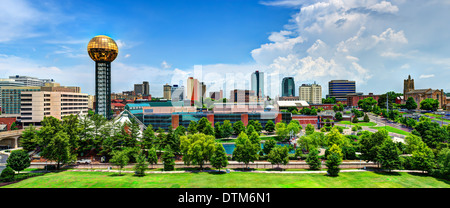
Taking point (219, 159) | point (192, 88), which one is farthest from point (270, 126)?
point (192, 88)

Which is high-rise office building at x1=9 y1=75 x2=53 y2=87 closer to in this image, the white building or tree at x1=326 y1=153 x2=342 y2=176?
the white building

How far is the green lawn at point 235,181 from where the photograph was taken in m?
29.6

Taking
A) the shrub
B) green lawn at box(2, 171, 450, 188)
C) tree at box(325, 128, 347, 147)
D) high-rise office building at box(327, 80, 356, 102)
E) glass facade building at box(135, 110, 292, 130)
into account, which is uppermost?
high-rise office building at box(327, 80, 356, 102)

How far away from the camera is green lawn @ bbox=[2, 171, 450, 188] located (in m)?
29.6

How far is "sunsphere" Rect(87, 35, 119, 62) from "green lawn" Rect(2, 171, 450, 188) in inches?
2030

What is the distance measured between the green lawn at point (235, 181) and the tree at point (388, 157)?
1.37 meters

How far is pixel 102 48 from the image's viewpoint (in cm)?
7600

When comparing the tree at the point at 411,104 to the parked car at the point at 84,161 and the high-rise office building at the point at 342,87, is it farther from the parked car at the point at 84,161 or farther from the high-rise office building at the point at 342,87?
the parked car at the point at 84,161

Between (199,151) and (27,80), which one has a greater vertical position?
(27,80)

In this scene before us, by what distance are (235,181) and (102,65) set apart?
217ft

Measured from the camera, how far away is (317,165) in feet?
127

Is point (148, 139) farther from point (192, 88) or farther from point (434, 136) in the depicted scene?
point (192, 88)

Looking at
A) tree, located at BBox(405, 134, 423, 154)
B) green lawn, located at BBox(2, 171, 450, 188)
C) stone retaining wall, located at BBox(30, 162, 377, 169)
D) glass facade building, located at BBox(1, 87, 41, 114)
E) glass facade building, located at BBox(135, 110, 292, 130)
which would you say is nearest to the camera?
green lawn, located at BBox(2, 171, 450, 188)

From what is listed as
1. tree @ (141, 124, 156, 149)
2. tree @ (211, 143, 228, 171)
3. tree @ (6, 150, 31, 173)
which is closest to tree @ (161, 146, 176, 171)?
tree @ (211, 143, 228, 171)
